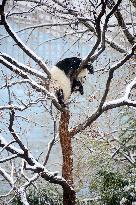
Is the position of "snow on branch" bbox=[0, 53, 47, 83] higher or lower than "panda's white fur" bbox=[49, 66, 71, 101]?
higher

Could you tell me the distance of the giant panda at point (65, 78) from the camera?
19.7 feet

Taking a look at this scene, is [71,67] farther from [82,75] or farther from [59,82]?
[59,82]

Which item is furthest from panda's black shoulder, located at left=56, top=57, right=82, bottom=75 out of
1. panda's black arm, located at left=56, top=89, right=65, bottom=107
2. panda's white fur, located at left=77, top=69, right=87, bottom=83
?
panda's black arm, located at left=56, top=89, right=65, bottom=107

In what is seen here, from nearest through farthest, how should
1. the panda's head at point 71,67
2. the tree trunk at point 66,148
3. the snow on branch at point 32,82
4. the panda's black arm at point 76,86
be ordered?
the snow on branch at point 32,82 → the tree trunk at point 66,148 → the panda's head at point 71,67 → the panda's black arm at point 76,86

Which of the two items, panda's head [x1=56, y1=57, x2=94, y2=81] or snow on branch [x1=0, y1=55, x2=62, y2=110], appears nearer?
snow on branch [x1=0, y1=55, x2=62, y2=110]

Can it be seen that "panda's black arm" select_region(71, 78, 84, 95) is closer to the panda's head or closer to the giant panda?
the giant panda

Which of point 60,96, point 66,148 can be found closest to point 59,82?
point 60,96

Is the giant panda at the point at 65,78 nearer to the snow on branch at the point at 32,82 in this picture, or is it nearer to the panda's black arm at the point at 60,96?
the panda's black arm at the point at 60,96

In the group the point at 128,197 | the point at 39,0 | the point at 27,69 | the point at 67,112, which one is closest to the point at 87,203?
the point at 128,197

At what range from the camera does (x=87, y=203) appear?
8.88 m

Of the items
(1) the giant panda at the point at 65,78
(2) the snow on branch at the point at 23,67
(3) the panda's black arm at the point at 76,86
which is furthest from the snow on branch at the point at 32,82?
(3) the panda's black arm at the point at 76,86

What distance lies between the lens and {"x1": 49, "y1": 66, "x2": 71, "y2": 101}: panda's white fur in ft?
19.6

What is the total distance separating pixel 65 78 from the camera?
6156 mm

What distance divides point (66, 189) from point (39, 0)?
354 centimetres
